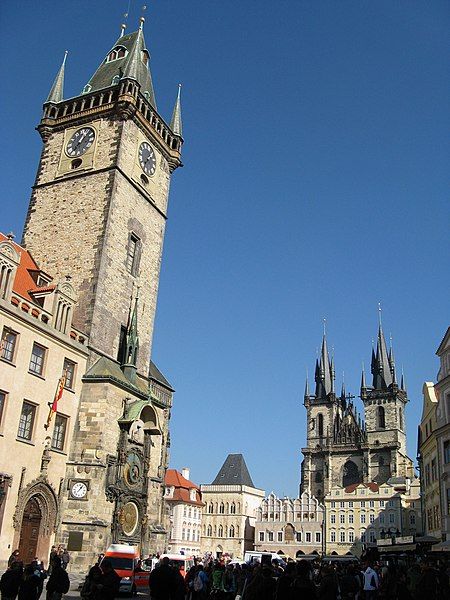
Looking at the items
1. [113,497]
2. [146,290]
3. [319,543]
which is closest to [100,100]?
[146,290]

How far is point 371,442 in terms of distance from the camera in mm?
102250

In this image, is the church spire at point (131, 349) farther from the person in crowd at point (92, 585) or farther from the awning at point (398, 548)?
the person in crowd at point (92, 585)

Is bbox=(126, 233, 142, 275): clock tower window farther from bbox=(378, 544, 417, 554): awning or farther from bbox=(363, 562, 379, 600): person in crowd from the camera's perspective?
bbox=(363, 562, 379, 600): person in crowd

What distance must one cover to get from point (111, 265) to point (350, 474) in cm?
8401

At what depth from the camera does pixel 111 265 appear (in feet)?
98.3

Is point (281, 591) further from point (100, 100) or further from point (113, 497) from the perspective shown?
point (100, 100)

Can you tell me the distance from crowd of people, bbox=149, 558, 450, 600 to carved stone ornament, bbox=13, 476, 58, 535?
8350mm

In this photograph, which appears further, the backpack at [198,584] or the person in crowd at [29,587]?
the backpack at [198,584]

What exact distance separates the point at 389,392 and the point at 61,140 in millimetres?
85615

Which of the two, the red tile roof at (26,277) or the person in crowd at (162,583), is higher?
the red tile roof at (26,277)

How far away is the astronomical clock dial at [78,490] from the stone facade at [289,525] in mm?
69584

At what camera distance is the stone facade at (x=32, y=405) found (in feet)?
72.8

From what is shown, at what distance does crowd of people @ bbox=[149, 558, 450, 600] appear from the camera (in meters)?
8.83

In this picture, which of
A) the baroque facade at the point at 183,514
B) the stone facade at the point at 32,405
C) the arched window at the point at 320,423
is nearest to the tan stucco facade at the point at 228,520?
the baroque facade at the point at 183,514
